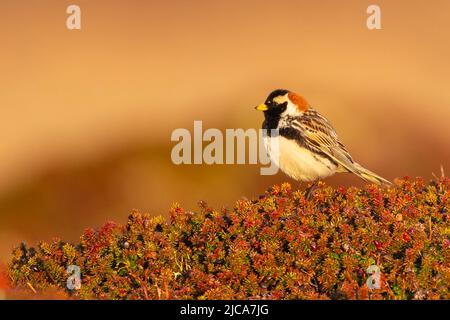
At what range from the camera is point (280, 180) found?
1440 centimetres

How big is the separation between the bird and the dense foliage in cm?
323

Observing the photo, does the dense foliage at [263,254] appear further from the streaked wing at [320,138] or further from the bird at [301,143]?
the streaked wing at [320,138]

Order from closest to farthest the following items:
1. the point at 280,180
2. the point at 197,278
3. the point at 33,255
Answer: the point at 197,278, the point at 33,255, the point at 280,180

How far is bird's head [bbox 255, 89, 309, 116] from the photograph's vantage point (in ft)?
40.9

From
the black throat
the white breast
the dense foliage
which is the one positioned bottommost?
the dense foliage

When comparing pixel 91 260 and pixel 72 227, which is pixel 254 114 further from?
pixel 91 260

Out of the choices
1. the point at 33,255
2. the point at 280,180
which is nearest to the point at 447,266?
the point at 33,255

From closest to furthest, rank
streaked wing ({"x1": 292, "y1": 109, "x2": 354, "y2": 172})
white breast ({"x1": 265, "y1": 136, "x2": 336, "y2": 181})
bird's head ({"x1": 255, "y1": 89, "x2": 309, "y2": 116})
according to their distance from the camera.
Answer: white breast ({"x1": 265, "y1": 136, "x2": 336, "y2": 181})
streaked wing ({"x1": 292, "y1": 109, "x2": 354, "y2": 172})
bird's head ({"x1": 255, "y1": 89, "x2": 309, "y2": 116})

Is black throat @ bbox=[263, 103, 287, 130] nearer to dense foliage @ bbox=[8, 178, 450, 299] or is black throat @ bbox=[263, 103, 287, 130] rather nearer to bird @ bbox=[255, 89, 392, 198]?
bird @ bbox=[255, 89, 392, 198]

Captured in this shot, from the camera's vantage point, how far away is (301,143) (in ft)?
40.0

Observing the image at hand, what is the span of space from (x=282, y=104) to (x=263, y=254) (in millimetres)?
5182

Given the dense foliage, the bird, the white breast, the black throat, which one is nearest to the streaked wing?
the bird

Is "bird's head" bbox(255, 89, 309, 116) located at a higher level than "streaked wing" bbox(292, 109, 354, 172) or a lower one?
higher
